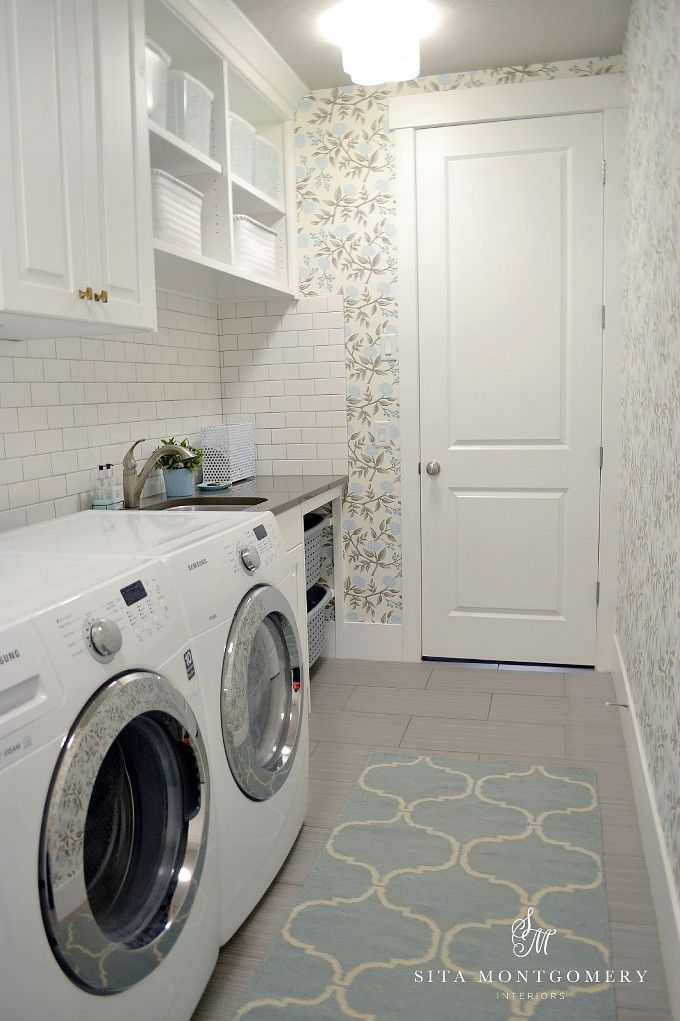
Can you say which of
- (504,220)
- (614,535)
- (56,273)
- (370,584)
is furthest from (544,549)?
(56,273)

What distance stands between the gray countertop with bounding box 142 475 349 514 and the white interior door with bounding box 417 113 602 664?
20.4 inches

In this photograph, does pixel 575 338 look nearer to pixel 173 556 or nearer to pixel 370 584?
pixel 370 584

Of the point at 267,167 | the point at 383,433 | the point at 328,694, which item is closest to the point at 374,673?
the point at 328,694

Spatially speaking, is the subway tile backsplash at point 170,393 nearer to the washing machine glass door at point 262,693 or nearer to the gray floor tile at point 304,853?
the washing machine glass door at point 262,693

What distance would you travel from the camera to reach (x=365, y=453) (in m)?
3.86

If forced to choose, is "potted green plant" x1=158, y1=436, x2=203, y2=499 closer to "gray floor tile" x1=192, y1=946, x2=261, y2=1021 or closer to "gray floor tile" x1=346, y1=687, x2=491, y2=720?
"gray floor tile" x1=346, y1=687, x2=491, y2=720

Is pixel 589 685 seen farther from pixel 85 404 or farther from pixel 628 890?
pixel 85 404

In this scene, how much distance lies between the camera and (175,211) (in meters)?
2.68

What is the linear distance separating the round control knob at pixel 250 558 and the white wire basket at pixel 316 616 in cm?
137

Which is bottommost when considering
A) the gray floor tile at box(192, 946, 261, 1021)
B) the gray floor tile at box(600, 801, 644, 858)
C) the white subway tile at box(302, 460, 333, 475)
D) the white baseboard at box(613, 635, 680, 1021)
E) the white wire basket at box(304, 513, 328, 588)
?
the gray floor tile at box(192, 946, 261, 1021)

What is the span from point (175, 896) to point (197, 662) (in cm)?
44

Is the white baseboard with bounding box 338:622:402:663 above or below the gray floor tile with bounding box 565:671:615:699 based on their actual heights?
above

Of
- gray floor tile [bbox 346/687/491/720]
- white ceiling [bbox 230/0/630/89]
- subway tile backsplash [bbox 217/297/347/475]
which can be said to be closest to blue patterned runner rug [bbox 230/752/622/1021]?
gray floor tile [bbox 346/687/491/720]

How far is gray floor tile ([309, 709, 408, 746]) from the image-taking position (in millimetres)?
3088
